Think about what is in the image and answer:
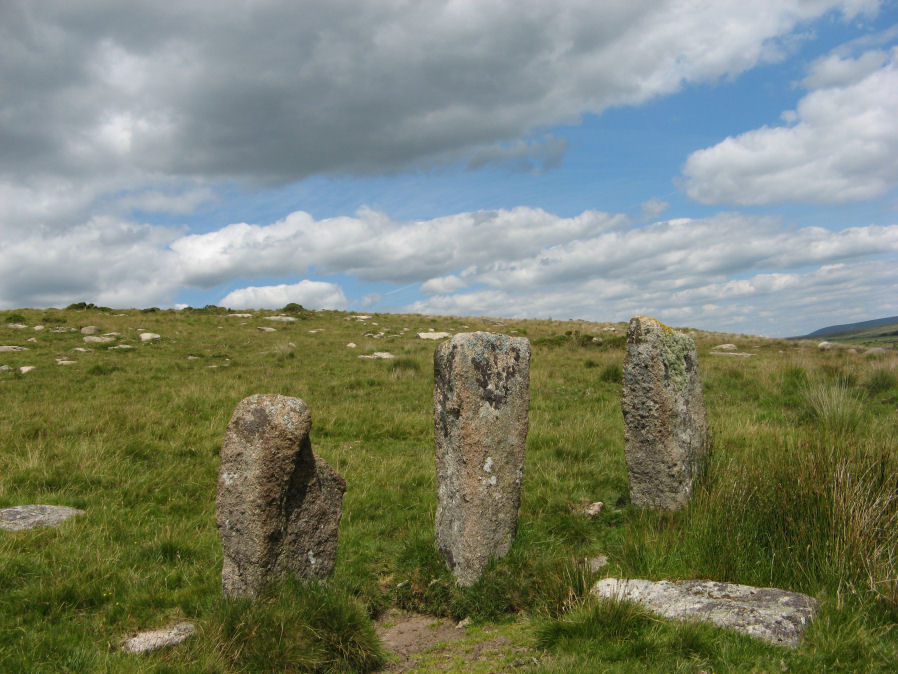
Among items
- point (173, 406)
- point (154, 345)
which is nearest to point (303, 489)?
point (173, 406)

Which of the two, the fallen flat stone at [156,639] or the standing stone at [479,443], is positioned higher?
the standing stone at [479,443]

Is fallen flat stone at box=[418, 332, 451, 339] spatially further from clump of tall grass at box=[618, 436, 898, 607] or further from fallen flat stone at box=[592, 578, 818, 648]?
fallen flat stone at box=[592, 578, 818, 648]

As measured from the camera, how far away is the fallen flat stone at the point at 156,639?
4.59m

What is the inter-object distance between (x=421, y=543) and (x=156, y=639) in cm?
267

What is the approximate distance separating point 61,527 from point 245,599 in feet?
9.51

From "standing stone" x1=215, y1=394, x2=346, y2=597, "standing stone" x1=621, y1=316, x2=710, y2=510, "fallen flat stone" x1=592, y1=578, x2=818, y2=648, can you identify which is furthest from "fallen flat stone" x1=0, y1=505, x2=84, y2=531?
"standing stone" x1=621, y1=316, x2=710, y2=510

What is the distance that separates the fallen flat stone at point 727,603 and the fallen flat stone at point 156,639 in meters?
3.33

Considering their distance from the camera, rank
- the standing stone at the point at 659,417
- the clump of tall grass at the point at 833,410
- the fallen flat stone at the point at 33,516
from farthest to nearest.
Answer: the clump of tall grass at the point at 833,410 → the standing stone at the point at 659,417 → the fallen flat stone at the point at 33,516

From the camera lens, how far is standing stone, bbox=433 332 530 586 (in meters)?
5.86

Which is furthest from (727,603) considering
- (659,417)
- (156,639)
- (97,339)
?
(97,339)

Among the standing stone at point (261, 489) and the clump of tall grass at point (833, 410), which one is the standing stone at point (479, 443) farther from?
the clump of tall grass at point (833, 410)

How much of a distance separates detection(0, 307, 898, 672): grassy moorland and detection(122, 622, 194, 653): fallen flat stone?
0.14 m

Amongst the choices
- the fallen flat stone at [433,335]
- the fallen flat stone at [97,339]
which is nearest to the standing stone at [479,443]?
the fallen flat stone at [97,339]

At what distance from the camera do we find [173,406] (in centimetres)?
1225
